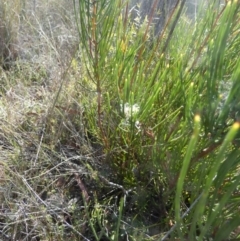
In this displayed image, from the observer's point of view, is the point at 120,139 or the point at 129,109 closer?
the point at 129,109

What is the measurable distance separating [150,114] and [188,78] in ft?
0.51

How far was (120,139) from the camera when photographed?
1432mm

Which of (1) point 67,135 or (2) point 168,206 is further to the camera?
(1) point 67,135

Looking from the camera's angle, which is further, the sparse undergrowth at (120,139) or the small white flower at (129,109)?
the small white flower at (129,109)

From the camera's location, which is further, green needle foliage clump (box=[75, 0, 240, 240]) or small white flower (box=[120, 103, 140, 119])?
small white flower (box=[120, 103, 140, 119])

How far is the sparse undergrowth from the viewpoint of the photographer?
1085mm

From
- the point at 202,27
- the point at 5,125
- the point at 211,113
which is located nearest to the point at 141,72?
the point at 202,27

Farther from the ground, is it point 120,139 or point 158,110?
point 158,110

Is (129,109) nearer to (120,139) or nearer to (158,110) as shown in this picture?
(158,110)

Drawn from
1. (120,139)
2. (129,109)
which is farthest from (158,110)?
(120,139)

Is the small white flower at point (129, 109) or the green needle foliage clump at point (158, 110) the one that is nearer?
the green needle foliage clump at point (158, 110)

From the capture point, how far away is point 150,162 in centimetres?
134

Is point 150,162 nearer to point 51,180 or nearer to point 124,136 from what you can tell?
point 124,136

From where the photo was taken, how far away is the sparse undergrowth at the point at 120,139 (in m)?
1.08
